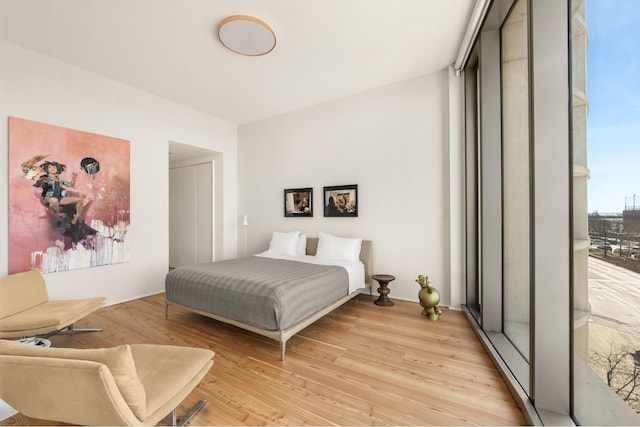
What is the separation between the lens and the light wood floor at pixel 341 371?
160 centimetres

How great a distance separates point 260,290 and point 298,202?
2.50 metres

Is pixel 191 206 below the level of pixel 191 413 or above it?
above

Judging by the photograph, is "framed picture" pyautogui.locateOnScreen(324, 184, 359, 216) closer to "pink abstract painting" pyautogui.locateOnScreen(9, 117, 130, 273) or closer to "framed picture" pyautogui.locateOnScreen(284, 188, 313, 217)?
"framed picture" pyautogui.locateOnScreen(284, 188, 313, 217)

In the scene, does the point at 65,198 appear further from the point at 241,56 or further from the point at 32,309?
the point at 241,56

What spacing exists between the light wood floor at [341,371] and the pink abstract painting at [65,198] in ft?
2.97

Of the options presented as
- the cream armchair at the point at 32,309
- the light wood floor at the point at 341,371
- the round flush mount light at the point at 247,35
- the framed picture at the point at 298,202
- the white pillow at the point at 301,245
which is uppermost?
the round flush mount light at the point at 247,35

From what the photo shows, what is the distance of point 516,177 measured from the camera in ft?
7.48

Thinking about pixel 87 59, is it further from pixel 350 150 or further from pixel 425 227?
pixel 425 227

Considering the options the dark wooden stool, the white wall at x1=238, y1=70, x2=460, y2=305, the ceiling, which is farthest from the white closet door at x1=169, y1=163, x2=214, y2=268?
the dark wooden stool

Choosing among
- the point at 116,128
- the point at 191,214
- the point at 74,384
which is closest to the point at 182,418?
the point at 74,384

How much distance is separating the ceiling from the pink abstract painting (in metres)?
1.03

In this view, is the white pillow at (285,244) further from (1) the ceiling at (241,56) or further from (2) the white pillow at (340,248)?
(1) the ceiling at (241,56)

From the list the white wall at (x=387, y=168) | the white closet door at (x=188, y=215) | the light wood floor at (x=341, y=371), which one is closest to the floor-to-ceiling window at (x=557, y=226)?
the light wood floor at (x=341, y=371)

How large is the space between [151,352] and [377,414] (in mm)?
1456
